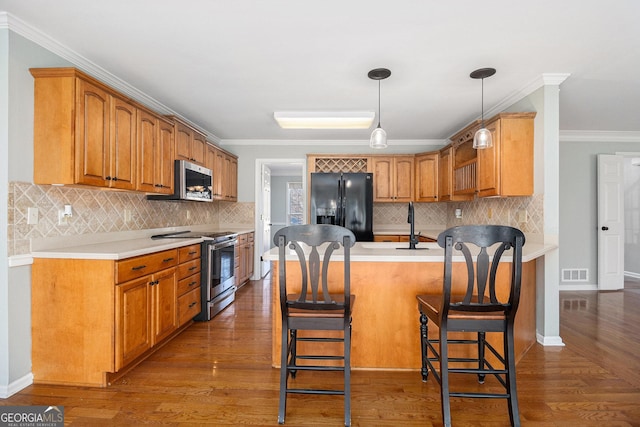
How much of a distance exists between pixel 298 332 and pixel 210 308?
4.77ft

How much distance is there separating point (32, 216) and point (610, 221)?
6628mm

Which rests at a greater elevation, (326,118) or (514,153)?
(326,118)

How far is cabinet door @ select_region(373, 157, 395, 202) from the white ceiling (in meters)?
1.34

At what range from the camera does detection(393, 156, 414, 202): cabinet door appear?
4.86 metres

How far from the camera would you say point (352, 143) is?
16.4 ft

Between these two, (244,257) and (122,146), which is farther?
(244,257)

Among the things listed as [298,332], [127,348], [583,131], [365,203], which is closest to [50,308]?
[127,348]

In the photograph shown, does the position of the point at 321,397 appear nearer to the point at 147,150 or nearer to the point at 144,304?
the point at 144,304

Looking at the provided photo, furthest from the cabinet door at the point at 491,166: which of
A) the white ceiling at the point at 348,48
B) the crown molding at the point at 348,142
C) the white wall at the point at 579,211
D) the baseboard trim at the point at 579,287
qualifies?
the baseboard trim at the point at 579,287

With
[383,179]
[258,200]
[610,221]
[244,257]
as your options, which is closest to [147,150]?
[244,257]

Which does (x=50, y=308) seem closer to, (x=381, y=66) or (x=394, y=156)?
(x=381, y=66)

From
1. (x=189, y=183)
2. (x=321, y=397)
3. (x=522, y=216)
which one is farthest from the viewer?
(x=189, y=183)

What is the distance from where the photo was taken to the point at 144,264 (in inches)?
90.4

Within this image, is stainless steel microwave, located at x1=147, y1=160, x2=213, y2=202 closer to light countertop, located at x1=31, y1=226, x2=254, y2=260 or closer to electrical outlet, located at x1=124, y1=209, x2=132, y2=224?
electrical outlet, located at x1=124, y1=209, x2=132, y2=224
